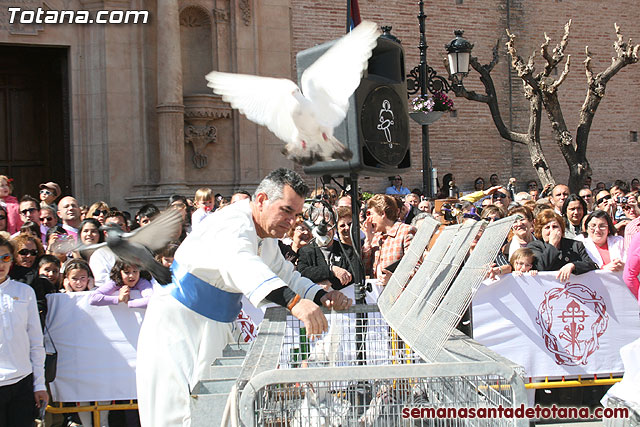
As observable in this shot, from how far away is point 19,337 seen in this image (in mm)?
5891

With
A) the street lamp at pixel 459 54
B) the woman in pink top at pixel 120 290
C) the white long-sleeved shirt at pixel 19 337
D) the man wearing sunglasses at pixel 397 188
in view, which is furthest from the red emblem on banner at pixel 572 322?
the man wearing sunglasses at pixel 397 188

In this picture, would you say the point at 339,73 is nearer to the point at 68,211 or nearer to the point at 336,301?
the point at 336,301

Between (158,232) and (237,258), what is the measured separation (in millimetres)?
601

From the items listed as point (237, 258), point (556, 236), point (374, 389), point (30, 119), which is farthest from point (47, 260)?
point (30, 119)

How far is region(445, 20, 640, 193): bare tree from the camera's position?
63.8ft

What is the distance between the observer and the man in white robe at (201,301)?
4238mm

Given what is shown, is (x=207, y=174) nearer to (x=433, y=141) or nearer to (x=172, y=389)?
(x=433, y=141)

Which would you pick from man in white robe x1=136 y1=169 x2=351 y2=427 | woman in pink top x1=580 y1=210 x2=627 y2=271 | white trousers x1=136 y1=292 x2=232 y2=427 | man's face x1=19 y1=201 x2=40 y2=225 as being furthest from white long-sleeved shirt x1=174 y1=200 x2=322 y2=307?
man's face x1=19 y1=201 x2=40 y2=225

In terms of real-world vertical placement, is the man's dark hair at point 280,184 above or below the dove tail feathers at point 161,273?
above

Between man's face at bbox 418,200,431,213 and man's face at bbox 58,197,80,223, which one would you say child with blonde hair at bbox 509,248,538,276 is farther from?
man's face at bbox 58,197,80,223

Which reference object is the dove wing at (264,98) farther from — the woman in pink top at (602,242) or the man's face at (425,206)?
the man's face at (425,206)

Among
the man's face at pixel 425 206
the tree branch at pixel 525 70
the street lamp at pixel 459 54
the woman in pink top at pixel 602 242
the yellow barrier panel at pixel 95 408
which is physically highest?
the tree branch at pixel 525 70

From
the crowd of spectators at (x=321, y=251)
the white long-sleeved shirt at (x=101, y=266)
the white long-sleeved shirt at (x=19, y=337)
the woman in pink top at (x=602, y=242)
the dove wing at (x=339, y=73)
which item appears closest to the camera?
the dove wing at (x=339, y=73)
